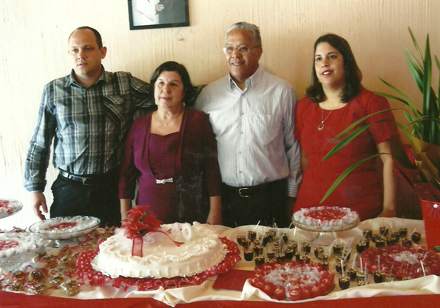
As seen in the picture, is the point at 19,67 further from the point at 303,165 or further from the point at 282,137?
the point at 303,165

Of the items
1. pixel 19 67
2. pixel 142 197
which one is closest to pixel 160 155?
pixel 142 197

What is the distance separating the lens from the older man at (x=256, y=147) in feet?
6.27

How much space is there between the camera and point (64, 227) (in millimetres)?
1589

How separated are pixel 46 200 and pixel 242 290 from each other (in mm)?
1350

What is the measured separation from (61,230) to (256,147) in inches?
35.4

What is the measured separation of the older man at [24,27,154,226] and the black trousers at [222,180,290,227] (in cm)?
54

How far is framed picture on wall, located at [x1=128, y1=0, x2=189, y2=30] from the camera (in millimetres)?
1907

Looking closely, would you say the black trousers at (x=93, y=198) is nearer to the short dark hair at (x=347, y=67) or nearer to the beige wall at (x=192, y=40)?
the beige wall at (x=192, y=40)

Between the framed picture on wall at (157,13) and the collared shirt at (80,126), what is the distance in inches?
10.6

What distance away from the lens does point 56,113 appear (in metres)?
2.01

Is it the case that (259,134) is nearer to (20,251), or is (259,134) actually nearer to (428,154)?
(428,154)

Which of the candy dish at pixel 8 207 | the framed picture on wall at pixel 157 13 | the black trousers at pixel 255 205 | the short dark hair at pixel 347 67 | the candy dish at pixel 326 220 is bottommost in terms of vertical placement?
the black trousers at pixel 255 205

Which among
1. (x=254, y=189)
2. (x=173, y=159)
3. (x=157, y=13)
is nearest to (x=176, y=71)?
(x=157, y=13)

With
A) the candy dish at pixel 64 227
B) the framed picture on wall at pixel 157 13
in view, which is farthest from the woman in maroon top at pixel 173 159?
the candy dish at pixel 64 227
